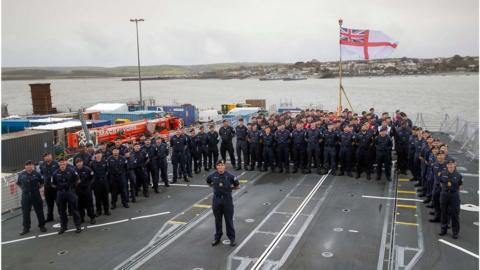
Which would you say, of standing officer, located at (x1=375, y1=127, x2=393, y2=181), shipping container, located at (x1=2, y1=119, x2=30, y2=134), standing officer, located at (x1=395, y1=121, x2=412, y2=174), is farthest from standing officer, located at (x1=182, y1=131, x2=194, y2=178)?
shipping container, located at (x1=2, y1=119, x2=30, y2=134)

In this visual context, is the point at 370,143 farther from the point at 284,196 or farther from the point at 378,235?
the point at 378,235

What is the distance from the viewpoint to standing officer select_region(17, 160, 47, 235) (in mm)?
8422

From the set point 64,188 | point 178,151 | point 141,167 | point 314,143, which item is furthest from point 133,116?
point 64,188

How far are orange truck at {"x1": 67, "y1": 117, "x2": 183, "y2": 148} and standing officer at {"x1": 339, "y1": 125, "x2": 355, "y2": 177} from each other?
683 centimetres

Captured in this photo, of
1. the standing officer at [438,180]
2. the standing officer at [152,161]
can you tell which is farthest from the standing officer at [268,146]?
the standing officer at [438,180]

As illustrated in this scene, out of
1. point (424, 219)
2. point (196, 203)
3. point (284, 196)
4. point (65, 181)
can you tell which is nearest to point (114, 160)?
point (65, 181)

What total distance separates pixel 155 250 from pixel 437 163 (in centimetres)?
562

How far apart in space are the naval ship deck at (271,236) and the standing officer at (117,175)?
386 mm

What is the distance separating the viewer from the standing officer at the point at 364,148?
38.7ft

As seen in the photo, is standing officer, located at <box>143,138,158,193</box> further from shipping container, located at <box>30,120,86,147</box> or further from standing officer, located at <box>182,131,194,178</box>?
shipping container, located at <box>30,120,86,147</box>

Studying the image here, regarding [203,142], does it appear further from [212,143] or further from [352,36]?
[352,36]

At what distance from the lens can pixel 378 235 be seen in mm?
7781

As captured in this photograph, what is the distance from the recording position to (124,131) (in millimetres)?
19219

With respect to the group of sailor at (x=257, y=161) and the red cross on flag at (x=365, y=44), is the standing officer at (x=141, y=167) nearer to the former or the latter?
the group of sailor at (x=257, y=161)
